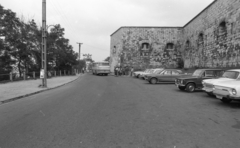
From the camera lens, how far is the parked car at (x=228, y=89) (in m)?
6.60

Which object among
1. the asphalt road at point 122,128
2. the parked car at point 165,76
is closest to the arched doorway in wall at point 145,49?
the parked car at point 165,76

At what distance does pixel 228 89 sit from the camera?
269 inches

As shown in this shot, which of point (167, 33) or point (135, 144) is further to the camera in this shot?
point (167, 33)

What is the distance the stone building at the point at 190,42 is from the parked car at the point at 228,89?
38.1ft

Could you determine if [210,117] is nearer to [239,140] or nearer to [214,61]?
[239,140]

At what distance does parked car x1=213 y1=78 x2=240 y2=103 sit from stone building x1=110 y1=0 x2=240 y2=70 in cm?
1162

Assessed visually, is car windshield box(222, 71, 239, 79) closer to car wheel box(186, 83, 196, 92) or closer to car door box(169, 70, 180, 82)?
car wheel box(186, 83, 196, 92)

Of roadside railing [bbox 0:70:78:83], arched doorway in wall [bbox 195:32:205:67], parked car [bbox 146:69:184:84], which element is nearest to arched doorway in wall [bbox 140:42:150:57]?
arched doorway in wall [bbox 195:32:205:67]

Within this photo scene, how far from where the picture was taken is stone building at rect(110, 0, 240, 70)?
728 inches

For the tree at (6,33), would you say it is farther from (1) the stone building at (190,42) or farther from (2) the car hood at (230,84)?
(2) the car hood at (230,84)

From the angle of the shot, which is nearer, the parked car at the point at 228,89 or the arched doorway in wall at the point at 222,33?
the parked car at the point at 228,89

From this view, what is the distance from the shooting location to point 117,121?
5012 millimetres

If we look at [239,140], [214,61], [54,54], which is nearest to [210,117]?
[239,140]

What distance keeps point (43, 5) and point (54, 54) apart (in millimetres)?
21633
